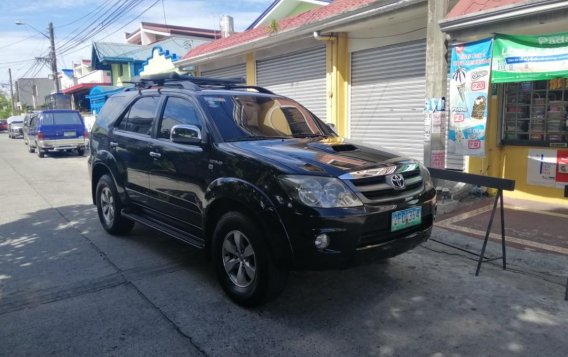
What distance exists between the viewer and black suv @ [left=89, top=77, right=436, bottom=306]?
11.3 ft

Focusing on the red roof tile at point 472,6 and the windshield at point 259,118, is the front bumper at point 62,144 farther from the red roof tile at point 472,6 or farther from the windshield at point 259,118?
the red roof tile at point 472,6

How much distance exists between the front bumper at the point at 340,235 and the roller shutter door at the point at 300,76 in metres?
8.47

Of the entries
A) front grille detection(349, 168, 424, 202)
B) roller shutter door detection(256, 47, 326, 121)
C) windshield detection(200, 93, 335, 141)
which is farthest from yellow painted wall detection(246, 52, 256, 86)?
front grille detection(349, 168, 424, 202)

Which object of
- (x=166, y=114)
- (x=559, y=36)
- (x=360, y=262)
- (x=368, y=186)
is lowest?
(x=360, y=262)

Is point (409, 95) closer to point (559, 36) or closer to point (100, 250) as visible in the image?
point (559, 36)

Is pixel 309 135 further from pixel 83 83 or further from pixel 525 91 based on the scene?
pixel 83 83

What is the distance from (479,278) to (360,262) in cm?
182

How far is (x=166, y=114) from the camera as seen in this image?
504 cm

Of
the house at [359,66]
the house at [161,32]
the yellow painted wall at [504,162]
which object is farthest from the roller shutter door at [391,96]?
the house at [161,32]

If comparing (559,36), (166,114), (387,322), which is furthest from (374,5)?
(387,322)

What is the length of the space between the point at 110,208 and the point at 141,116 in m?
1.44

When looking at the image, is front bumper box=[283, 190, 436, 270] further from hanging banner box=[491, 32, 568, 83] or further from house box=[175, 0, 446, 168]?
house box=[175, 0, 446, 168]

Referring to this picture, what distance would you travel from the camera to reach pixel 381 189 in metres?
3.66

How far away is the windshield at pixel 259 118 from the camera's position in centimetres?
442
